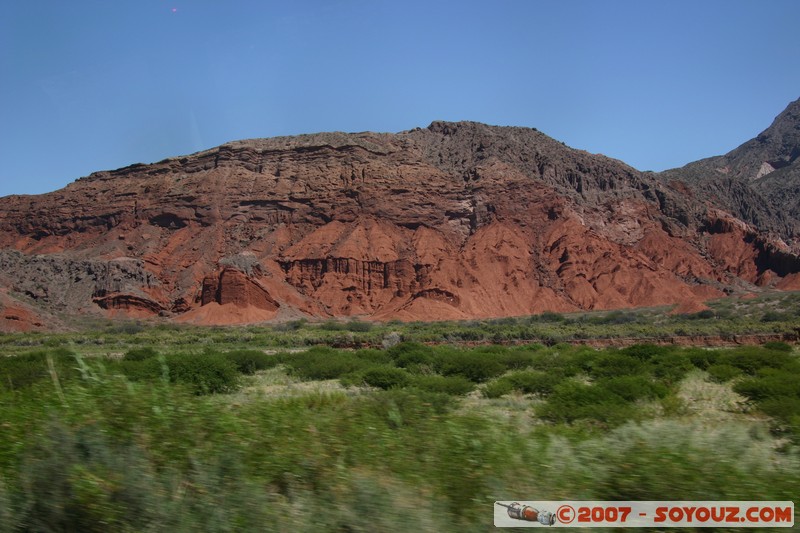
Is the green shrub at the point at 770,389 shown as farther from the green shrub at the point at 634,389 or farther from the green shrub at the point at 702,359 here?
the green shrub at the point at 702,359

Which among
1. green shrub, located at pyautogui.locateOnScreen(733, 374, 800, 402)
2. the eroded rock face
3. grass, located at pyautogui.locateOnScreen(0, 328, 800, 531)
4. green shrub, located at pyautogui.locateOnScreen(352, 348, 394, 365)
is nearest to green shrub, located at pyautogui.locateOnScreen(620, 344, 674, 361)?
green shrub, located at pyautogui.locateOnScreen(733, 374, 800, 402)

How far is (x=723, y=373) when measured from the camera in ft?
55.9

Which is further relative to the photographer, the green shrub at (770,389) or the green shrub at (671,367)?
the green shrub at (671,367)

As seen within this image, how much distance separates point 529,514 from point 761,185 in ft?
520

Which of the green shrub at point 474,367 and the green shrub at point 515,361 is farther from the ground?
the green shrub at point 474,367

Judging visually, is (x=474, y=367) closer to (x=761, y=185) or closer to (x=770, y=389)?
(x=770, y=389)

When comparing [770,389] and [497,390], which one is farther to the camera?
[497,390]

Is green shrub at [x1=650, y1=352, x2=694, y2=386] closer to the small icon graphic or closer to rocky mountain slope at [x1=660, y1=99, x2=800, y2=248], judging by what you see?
the small icon graphic

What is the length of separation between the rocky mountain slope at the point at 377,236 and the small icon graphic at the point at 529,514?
62.1 m

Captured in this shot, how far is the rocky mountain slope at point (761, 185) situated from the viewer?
358ft

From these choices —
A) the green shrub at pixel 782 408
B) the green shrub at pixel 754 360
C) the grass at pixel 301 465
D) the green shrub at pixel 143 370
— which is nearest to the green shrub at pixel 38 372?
the grass at pixel 301 465

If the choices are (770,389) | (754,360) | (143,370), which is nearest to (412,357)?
(143,370)

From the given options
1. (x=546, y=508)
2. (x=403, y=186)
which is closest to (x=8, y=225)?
(x=403, y=186)

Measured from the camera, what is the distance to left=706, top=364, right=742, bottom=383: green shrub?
16.8 meters
